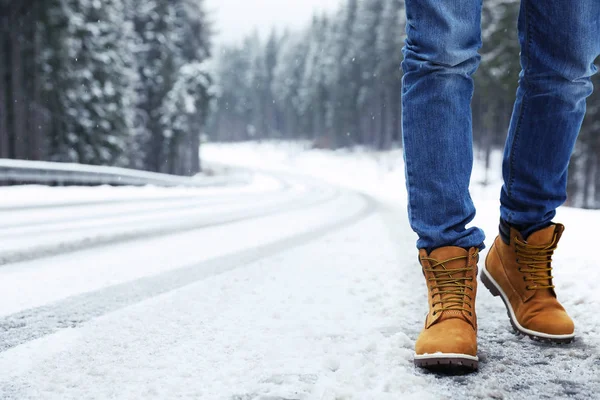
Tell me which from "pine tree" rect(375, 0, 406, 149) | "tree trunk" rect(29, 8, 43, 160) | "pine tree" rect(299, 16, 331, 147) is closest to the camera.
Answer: "tree trunk" rect(29, 8, 43, 160)

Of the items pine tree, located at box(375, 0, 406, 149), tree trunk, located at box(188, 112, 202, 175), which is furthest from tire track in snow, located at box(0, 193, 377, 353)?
pine tree, located at box(375, 0, 406, 149)

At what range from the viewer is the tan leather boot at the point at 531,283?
67.2 inches

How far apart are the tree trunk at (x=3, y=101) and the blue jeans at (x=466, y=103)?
1757 centimetres

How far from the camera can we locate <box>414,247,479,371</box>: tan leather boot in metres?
1.45

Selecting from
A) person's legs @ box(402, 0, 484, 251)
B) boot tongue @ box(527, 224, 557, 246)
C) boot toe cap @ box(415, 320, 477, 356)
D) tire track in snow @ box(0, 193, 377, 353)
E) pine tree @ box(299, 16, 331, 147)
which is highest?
pine tree @ box(299, 16, 331, 147)

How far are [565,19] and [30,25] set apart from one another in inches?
724

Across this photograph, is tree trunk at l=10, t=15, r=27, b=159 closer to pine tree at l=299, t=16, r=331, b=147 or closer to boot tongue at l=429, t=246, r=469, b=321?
boot tongue at l=429, t=246, r=469, b=321

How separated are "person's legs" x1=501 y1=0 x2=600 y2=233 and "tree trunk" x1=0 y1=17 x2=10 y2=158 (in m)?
17.7

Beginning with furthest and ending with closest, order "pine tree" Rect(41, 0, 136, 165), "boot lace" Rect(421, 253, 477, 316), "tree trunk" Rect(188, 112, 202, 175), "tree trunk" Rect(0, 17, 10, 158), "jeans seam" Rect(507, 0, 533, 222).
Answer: "tree trunk" Rect(188, 112, 202, 175) < "pine tree" Rect(41, 0, 136, 165) < "tree trunk" Rect(0, 17, 10, 158) < "jeans seam" Rect(507, 0, 533, 222) < "boot lace" Rect(421, 253, 477, 316)

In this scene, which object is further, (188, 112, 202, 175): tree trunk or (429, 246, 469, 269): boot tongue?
(188, 112, 202, 175): tree trunk

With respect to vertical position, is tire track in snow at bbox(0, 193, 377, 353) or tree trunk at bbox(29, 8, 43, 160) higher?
tree trunk at bbox(29, 8, 43, 160)

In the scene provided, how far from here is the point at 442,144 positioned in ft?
5.85

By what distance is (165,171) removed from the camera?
28.3 m

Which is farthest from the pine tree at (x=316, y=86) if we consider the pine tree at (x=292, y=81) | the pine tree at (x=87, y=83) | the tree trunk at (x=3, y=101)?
the tree trunk at (x=3, y=101)
